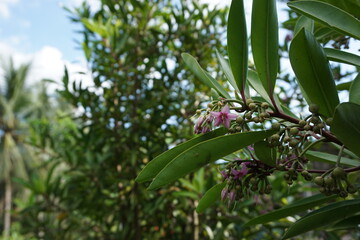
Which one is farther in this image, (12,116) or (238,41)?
(12,116)

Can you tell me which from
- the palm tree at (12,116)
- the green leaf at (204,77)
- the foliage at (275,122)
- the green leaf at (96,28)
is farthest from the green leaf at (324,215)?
the palm tree at (12,116)

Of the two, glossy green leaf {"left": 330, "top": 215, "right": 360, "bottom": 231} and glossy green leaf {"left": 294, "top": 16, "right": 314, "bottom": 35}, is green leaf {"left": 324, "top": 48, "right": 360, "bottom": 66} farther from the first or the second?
glossy green leaf {"left": 330, "top": 215, "right": 360, "bottom": 231}

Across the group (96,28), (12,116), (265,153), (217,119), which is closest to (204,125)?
(217,119)

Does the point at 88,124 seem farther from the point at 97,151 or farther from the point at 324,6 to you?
the point at 324,6

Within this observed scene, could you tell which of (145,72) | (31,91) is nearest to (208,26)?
(145,72)

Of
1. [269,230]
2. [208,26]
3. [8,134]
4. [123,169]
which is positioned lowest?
[269,230]

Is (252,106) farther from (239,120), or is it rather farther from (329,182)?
(329,182)

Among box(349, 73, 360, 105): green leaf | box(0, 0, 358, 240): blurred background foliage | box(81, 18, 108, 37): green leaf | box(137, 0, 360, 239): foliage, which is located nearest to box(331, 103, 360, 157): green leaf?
box(137, 0, 360, 239): foliage
